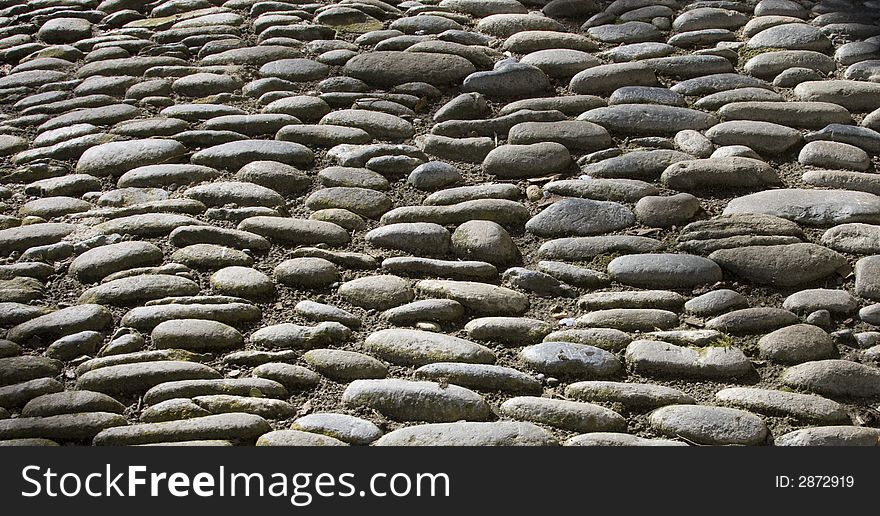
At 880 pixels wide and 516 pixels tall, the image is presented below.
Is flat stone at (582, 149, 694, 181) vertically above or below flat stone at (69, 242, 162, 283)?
above

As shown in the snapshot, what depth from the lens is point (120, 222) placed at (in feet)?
11.1

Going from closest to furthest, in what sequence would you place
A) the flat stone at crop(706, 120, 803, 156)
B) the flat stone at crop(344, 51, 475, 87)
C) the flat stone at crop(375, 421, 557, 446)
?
1. the flat stone at crop(375, 421, 557, 446)
2. the flat stone at crop(706, 120, 803, 156)
3. the flat stone at crop(344, 51, 475, 87)

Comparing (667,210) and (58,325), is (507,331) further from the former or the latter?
(58,325)

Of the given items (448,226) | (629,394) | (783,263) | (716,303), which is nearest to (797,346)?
(716,303)

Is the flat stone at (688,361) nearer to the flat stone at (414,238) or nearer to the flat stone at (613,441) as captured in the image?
the flat stone at (613,441)

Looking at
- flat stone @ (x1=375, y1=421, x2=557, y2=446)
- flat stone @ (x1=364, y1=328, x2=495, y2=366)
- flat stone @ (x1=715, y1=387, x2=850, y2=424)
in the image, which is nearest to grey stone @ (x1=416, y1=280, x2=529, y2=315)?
flat stone @ (x1=364, y1=328, x2=495, y2=366)

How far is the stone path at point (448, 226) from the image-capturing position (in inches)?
103

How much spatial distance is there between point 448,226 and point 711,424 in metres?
1.14

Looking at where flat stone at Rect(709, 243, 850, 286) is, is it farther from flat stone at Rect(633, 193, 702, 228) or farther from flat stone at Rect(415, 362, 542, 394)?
flat stone at Rect(415, 362, 542, 394)

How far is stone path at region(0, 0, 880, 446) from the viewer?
8.54ft

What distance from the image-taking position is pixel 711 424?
8.20 ft

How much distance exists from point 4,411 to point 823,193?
2.46 meters

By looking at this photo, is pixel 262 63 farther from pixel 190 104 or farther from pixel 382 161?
pixel 382 161

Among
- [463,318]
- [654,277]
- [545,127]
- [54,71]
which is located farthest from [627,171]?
[54,71]
